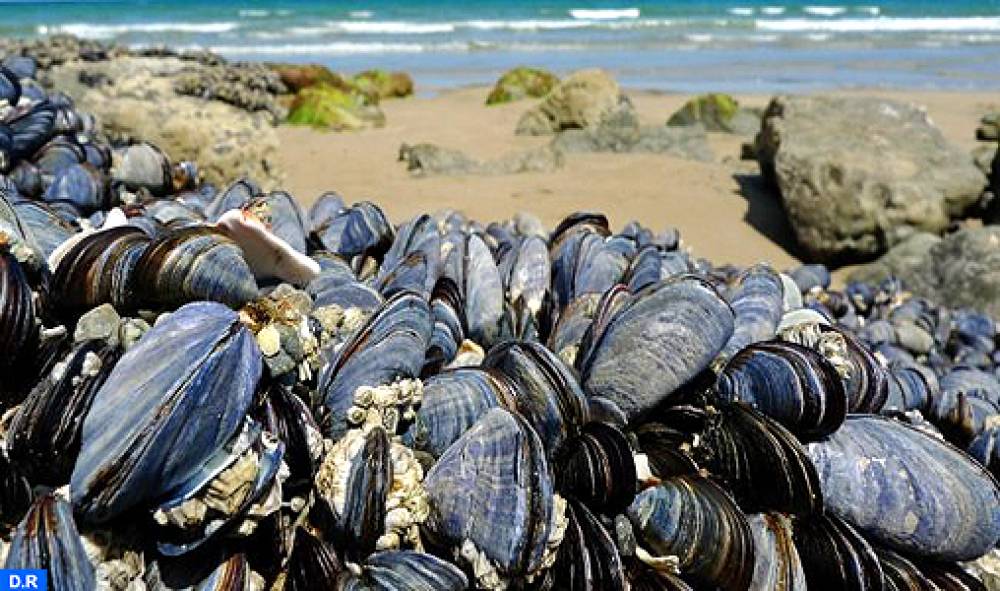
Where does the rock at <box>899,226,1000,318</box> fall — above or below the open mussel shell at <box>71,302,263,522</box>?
below

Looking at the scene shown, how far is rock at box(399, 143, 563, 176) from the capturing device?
8.73m

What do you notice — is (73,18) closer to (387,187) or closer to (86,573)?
(387,187)

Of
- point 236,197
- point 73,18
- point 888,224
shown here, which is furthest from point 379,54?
point 236,197

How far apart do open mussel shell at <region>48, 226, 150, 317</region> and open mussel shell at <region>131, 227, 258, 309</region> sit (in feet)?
0.09

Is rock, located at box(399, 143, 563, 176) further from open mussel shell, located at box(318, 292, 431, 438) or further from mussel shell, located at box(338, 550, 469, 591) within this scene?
mussel shell, located at box(338, 550, 469, 591)

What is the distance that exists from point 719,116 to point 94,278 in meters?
11.8

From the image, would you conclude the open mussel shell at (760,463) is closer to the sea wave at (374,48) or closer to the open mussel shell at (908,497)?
the open mussel shell at (908,497)

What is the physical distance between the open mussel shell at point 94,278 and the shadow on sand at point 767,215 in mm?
6040

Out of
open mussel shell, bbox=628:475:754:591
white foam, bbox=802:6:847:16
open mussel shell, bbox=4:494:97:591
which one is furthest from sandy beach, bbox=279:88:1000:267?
white foam, bbox=802:6:847:16

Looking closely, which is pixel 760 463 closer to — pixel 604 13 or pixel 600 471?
pixel 600 471

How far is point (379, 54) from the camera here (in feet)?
84.2

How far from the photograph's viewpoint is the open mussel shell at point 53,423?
4.78 ft

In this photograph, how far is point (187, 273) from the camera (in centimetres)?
172

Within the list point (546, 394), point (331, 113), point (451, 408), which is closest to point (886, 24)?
point (331, 113)
